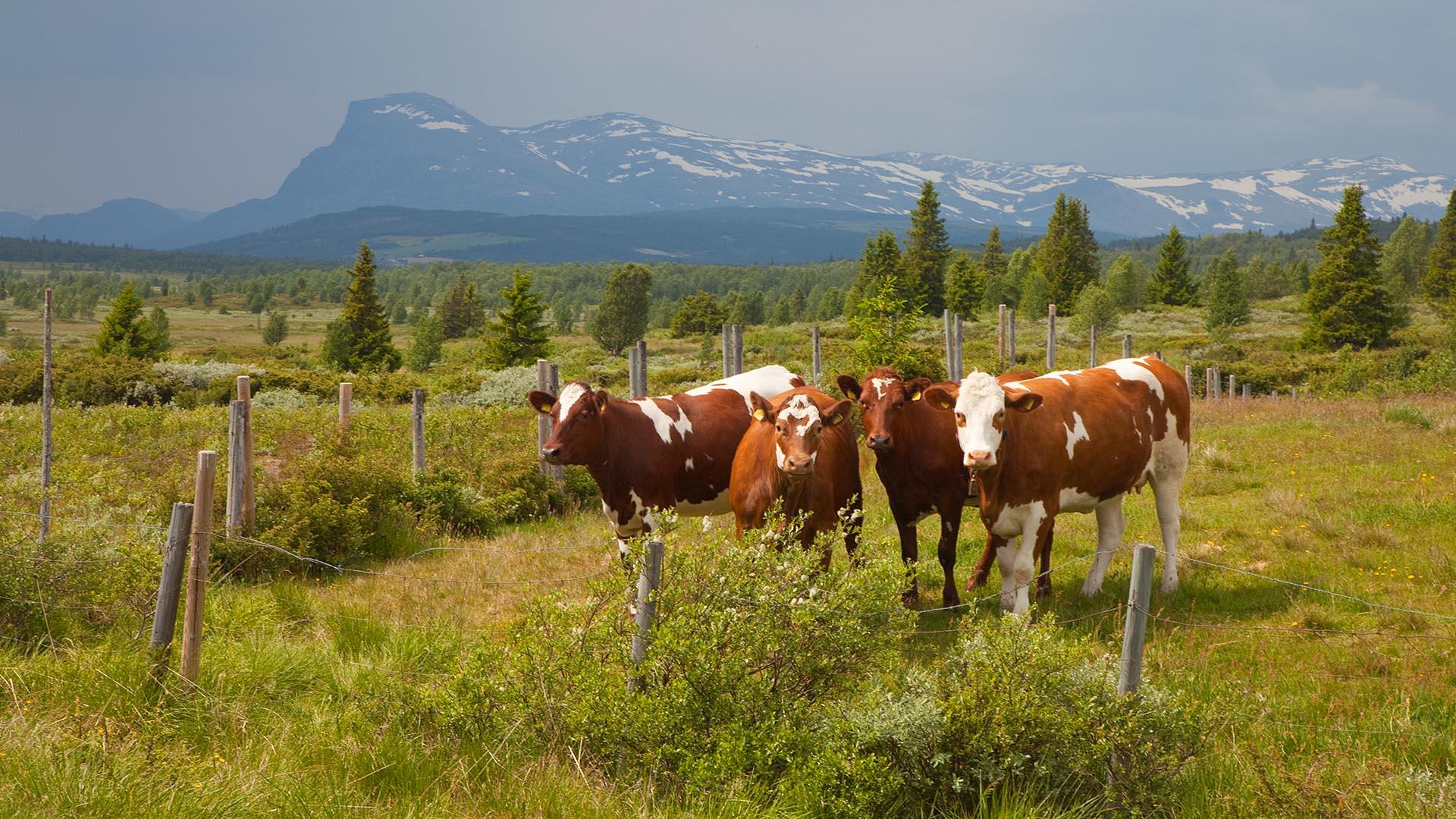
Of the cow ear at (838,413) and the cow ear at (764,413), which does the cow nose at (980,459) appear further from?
the cow ear at (764,413)

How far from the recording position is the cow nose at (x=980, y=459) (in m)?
7.94

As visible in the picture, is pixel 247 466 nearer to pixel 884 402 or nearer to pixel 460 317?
pixel 884 402

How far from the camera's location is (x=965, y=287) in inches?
3063

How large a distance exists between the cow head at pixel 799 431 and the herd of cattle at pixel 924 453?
15 millimetres

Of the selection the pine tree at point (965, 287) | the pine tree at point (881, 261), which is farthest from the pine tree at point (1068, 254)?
the pine tree at point (881, 261)

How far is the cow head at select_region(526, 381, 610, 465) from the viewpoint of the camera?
30.8 ft

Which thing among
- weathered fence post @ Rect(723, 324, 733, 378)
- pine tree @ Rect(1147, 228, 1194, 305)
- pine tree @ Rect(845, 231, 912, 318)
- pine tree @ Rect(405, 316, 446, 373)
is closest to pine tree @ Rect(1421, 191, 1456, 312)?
pine tree @ Rect(1147, 228, 1194, 305)

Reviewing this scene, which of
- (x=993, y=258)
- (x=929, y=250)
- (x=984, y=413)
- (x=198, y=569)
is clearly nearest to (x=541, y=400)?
(x=198, y=569)

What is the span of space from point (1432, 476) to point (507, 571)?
449 inches

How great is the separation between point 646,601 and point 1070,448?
15.7 ft

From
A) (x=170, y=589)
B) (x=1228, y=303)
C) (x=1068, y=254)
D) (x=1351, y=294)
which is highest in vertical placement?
(x=1068, y=254)

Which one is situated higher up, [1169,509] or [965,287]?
[965,287]

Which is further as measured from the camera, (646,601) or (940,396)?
(940,396)

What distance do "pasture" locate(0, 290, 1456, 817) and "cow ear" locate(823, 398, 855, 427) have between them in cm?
181
